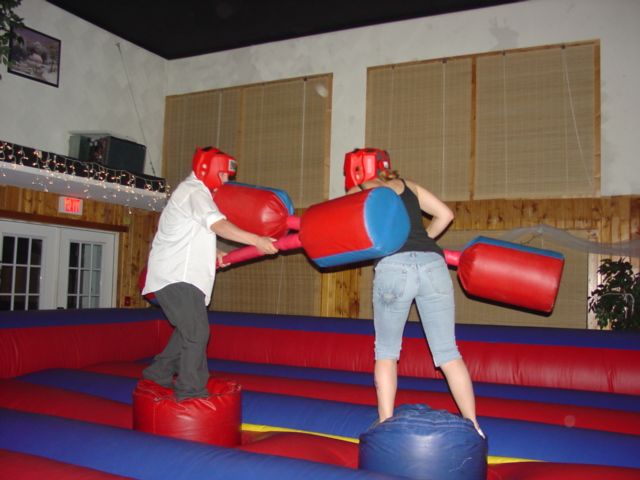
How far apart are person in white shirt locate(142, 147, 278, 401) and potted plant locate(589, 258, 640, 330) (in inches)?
138

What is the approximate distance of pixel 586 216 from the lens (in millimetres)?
5328

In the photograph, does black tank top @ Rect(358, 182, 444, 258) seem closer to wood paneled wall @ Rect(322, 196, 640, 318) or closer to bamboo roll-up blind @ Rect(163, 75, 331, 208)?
wood paneled wall @ Rect(322, 196, 640, 318)

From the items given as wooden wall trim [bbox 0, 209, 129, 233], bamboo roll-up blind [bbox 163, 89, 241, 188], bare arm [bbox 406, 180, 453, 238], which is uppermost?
bamboo roll-up blind [bbox 163, 89, 241, 188]

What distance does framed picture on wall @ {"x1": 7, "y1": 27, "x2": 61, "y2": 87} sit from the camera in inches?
231

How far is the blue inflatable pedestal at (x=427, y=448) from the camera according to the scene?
172 centimetres

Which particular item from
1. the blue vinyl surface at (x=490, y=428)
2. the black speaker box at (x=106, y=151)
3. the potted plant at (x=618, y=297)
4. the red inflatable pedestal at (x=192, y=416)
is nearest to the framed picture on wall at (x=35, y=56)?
the black speaker box at (x=106, y=151)

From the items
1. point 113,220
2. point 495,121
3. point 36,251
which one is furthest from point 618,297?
point 36,251

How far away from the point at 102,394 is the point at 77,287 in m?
3.78

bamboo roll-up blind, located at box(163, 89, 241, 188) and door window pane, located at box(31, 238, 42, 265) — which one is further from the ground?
bamboo roll-up blind, located at box(163, 89, 241, 188)

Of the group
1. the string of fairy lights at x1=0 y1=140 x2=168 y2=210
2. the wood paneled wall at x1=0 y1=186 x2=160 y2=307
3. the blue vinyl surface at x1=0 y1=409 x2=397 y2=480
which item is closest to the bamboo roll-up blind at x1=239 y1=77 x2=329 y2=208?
the string of fairy lights at x1=0 y1=140 x2=168 y2=210

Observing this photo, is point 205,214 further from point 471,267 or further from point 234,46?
point 234,46

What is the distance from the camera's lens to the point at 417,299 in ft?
7.51

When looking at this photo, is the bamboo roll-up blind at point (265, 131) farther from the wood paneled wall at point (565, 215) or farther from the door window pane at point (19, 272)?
the door window pane at point (19, 272)

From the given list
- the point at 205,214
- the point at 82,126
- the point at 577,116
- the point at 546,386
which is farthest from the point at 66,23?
the point at 546,386
